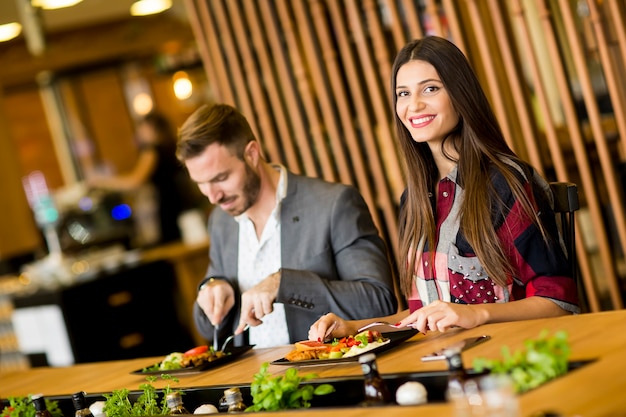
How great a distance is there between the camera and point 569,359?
1.72 metres

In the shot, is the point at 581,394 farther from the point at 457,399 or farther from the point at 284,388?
the point at 284,388

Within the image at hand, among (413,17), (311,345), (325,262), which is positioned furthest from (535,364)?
(413,17)

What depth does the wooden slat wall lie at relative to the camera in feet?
12.0

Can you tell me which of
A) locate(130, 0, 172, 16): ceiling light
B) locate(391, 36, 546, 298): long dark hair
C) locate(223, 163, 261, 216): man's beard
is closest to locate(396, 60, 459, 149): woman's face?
locate(391, 36, 546, 298): long dark hair

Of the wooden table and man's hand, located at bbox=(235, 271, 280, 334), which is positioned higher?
man's hand, located at bbox=(235, 271, 280, 334)

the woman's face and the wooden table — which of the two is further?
the woman's face

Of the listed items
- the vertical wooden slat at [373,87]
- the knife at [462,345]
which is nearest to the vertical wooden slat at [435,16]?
the vertical wooden slat at [373,87]

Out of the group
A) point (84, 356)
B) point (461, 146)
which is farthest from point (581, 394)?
point (84, 356)

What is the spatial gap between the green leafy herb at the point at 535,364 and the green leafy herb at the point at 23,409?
4.63 ft

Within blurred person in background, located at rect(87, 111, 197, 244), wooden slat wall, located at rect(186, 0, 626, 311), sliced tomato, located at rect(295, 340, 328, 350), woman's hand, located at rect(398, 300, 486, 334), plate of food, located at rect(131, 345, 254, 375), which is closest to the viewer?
woman's hand, located at rect(398, 300, 486, 334)

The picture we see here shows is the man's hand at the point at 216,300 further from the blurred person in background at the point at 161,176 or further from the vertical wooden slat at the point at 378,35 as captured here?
the blurred person in background at the point at 161,176

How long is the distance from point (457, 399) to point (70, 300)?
516 cm

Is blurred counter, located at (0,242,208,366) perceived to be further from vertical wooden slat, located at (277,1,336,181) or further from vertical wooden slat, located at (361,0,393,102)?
vertical wooden slat, located at (361,0,393,102)

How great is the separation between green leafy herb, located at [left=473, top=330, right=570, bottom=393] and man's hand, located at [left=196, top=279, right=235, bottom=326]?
152cm
